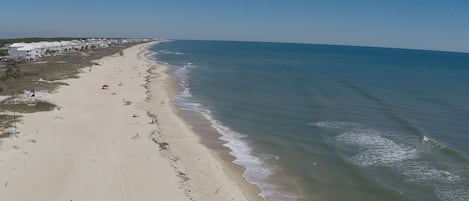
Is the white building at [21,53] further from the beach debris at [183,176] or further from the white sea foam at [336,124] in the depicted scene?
the beach debris at [183,176]

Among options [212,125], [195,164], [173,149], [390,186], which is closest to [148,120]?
[212,125]

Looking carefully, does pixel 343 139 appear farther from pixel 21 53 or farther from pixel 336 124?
pixel 21 53

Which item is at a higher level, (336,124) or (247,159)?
(336,124)

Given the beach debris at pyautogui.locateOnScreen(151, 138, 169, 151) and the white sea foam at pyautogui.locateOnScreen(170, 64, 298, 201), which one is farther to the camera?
the beach debris at pyautogui.locateOnScreen(151, 138, 169, 151)

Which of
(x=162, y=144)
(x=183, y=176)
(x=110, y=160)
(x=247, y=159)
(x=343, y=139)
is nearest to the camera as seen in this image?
(x=183, y=176)

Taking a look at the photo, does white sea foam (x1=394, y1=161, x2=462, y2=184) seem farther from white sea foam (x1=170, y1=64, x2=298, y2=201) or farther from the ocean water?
white sea foam (x1=170, y1=64, x2=298, y2=201)

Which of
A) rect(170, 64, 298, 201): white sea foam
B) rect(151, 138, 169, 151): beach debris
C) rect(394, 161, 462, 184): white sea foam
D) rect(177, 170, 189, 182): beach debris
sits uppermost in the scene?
rect(151, 138, 169, 151): beach debris

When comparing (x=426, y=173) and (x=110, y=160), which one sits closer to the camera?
(x=110, y=160)

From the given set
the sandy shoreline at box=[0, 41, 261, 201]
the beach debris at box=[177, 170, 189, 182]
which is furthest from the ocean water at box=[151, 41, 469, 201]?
the beach debris at box=[177, 170, 189, 182]

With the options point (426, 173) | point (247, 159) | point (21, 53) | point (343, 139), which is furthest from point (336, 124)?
point (21, 53)

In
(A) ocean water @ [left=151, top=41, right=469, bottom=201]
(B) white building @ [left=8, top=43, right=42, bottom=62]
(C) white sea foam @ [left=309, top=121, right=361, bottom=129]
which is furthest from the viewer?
(B) white building @ [left=8, top=43, right=42, bottom=62]
